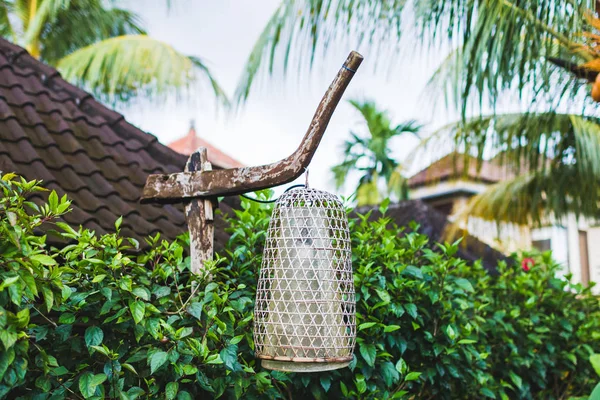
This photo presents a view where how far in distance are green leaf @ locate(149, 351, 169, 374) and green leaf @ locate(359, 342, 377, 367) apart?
2.97 ft

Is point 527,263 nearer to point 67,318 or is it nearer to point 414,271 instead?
point 414,271

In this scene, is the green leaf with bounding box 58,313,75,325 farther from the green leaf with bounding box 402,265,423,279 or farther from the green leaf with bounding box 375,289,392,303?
the green leaf with bounding box 402,265,423,279

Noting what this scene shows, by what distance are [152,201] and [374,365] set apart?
1.23 metres

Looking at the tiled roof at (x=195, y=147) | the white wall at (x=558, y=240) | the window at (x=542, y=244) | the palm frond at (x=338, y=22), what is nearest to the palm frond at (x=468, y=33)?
the palm frond at (x=338, y=22)

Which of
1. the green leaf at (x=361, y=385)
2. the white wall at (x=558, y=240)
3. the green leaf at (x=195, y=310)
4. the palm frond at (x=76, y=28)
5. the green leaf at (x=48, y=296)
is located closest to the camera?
the green leaf at (x=48, y=296)

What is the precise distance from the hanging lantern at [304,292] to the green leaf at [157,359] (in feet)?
1.09

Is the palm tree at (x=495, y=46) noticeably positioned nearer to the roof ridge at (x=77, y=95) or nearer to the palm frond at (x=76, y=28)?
the roof ridge at (x=77, y=95)

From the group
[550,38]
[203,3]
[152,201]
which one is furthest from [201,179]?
[203,3]

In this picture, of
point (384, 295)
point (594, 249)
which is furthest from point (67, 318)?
point (594, 249)

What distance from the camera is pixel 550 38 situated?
150 inches

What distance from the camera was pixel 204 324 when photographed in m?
2.27

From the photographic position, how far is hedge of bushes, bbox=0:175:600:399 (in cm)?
185

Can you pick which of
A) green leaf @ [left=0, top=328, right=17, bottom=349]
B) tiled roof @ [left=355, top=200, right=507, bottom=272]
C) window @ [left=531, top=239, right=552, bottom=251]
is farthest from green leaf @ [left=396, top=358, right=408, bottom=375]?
window @ [left=531, top=239, right=552, bottom=251]

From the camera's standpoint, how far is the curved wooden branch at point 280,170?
2.18 meters
